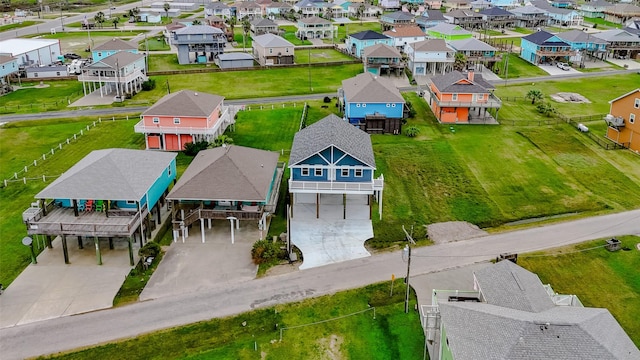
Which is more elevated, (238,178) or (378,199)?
(238,178)

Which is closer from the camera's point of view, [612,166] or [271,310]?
[271,310]

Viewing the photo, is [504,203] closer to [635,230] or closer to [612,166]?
[635,230]

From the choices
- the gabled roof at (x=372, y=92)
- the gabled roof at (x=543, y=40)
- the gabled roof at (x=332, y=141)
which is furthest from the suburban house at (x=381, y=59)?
the gabled roof at (x=332, y=141)

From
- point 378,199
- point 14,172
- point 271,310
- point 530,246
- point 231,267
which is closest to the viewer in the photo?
point 271,310

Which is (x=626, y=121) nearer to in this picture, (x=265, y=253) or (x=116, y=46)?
(x=265, y=253)

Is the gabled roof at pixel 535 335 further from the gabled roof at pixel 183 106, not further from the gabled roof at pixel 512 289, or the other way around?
the gabled roof at pixel 183 106

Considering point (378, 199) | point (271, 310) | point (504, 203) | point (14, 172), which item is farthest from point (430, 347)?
point (14, 172)

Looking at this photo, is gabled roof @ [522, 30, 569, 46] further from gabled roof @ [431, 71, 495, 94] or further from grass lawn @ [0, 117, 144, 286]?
grass lawn @ [0, 117, 144, 286]

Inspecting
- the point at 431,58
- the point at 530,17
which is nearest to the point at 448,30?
the point at 431,58
